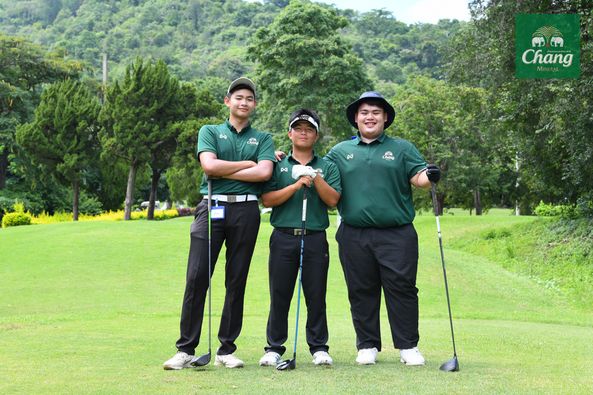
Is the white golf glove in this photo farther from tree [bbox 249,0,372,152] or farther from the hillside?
the hillside

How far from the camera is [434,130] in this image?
43.5 metres

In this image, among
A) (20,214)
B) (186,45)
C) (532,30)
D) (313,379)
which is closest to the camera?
(313,379)

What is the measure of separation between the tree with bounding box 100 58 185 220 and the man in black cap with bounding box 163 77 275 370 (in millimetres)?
30989

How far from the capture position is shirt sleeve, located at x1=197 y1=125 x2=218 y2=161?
6.26 meters

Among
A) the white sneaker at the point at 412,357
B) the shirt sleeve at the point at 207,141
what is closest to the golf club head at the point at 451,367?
the white sneaker at the point at 412,357

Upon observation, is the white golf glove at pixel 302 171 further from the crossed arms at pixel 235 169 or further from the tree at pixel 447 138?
the tree at pixel 447 138

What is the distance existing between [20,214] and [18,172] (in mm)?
14616

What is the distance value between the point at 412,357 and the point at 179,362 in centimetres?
181

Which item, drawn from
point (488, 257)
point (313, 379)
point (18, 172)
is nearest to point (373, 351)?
point (313, 379)

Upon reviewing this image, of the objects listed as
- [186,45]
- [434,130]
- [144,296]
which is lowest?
[144,296]

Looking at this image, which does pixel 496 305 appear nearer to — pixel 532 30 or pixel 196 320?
pixel 532 30

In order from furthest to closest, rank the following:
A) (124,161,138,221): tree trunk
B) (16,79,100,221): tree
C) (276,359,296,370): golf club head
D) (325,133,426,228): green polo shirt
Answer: (16,79,100,221): tree < (124,161,138,221): tree trunk < (325,133,426,228): green polo shirt < (276,359,296,370): golf club head

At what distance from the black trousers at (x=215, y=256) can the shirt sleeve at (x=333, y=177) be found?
63cm

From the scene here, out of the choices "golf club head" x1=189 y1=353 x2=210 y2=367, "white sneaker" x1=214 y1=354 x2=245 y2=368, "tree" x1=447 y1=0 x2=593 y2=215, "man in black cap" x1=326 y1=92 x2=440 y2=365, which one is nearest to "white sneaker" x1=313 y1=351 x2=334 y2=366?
"man in black cap" x1=326 y1=92 x2=440 y2=365
